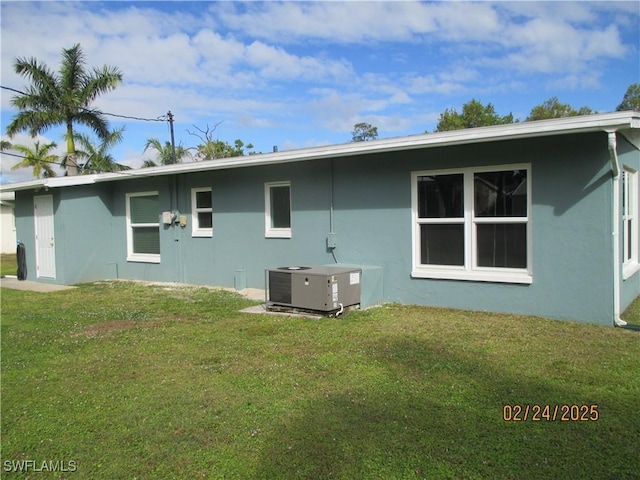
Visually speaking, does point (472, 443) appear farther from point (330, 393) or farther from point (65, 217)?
point (65, 217)

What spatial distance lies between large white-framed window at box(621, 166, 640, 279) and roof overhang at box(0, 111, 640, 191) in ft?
2.10

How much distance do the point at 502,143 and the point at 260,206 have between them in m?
5.03

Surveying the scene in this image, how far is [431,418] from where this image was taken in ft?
11.8

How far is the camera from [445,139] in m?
7.00

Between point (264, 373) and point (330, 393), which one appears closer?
point (330, 393)

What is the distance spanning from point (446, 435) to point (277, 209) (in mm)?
7170

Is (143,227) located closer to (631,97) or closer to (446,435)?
(446,435)

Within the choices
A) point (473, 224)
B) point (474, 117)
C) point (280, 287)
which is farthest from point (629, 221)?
point (474, 117)

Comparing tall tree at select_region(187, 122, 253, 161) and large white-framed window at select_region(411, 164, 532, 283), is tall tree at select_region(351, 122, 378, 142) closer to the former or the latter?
tall tree at select_region(187, 122, 253, 161)

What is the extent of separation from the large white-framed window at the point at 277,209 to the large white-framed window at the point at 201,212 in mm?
1738

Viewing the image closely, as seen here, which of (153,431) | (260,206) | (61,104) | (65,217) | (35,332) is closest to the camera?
(153,431)

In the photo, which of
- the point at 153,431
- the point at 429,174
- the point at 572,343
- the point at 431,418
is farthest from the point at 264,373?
the point at 429,174

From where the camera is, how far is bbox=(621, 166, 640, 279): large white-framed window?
730 cm
